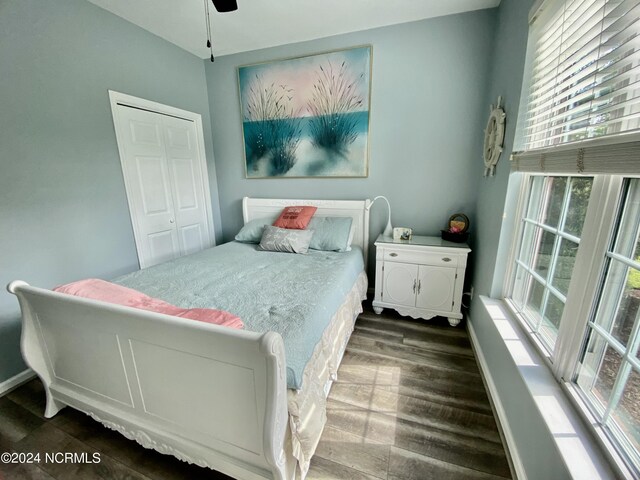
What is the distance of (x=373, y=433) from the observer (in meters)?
1.45

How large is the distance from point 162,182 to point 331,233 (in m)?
1.82

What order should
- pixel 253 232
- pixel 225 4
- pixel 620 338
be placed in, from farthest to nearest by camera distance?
pixel 253 232
pixel 225 4
pixel 620 338

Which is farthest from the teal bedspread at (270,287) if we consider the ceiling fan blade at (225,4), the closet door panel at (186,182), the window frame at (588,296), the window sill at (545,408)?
the ceiling fan blade at (225,4)

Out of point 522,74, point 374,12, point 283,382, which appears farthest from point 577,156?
point 374,12

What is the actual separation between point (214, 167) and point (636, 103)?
11.5 ft

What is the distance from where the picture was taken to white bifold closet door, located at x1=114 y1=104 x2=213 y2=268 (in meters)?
2.49

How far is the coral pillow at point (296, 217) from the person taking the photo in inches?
108

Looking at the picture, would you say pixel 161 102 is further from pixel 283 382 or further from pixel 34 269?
pixel 283 382

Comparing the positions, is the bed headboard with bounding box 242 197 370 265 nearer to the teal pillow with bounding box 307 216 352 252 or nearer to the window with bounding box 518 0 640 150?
the teal pillow with bounding box 307 216 352 252

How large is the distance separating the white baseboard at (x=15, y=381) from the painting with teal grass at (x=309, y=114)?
2.55 m

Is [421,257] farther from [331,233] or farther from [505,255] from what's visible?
[331,233]

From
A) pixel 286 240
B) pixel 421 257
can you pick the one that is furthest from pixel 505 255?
pixel 286 240

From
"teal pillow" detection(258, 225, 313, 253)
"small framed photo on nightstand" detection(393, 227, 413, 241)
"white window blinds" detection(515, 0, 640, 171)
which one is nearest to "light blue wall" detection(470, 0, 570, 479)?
"white window blinds" detection(515, 0, 640, 171)

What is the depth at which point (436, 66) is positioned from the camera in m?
2.43
